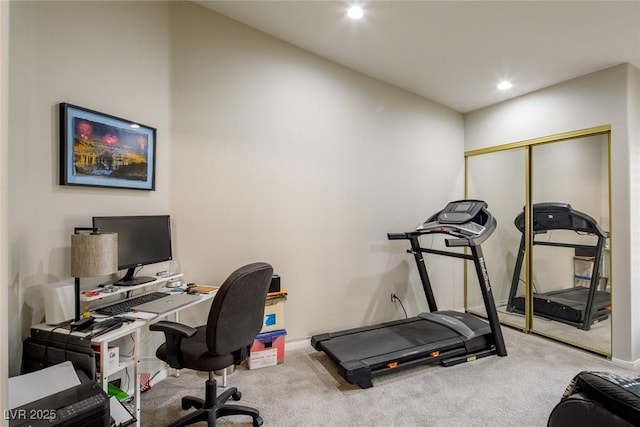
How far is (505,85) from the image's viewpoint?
3525 millimetres

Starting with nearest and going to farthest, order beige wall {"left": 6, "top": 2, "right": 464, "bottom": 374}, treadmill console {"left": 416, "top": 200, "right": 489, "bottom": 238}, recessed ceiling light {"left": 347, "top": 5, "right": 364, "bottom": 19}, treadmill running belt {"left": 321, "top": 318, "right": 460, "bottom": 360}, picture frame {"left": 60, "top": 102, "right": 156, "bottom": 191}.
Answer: beige wall {"left": 6, "top": 2, "right": 464, "bottom": 374} → picture frame {"left": 60, "top": 102, "right": 156, "bottom": 191} → recessed ceiling light {"left": 347, "top": 5, "right": 364, "bottom": 19} → treadmill running belt {"left": 321, "top": 318, "right": 460, "bottom": 360} → treadmill console {"left": 416, "top": 200, "right": 489, "bottom": 238}

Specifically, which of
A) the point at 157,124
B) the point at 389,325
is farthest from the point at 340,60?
the point at 389,325

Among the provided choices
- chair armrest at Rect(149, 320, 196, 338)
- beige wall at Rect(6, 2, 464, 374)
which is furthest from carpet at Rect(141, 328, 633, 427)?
chair armrest at Rect(149, 320, 196, 338)

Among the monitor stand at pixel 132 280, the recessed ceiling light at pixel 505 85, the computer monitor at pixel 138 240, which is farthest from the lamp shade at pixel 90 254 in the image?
the recessed ceiling light at pixel 505 85

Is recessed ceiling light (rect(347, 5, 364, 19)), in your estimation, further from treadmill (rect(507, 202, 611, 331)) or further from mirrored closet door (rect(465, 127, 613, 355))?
treadmill (rect(507, 202, 611, 331))

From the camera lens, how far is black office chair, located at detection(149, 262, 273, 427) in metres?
1.75

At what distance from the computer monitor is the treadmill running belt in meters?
1.61

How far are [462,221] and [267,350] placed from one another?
87.2 inches

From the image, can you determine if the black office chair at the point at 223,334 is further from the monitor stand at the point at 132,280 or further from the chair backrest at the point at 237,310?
the monitor stand at the point at 132,280

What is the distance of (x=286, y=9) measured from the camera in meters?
2.69

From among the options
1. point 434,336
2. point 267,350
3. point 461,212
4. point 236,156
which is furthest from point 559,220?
point 236,156

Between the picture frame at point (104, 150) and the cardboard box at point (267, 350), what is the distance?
1574 millimetres

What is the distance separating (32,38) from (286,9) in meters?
1.75

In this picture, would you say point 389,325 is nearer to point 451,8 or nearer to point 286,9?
point 451,8
